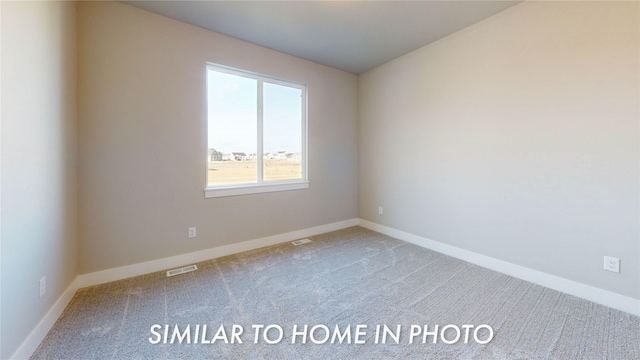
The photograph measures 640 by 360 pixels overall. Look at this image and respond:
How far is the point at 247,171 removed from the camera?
10.6 feet

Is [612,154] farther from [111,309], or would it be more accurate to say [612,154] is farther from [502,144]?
[111,309]

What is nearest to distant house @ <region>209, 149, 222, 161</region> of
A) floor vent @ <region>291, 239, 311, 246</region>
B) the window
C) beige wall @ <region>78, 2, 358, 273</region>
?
the window

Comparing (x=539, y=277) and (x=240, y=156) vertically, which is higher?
(x=240, y=156)

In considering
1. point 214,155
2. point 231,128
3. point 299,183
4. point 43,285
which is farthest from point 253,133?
point 43,285

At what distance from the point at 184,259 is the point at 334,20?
3.08 meters

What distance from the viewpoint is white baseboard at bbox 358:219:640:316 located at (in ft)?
6.36

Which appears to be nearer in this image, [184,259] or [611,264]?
[611,264]

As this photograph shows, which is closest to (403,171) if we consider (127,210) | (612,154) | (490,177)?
(490,177)

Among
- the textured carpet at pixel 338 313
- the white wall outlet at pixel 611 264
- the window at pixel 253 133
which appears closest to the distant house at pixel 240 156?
the window at pixel 253 133

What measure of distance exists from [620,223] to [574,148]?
0.67m

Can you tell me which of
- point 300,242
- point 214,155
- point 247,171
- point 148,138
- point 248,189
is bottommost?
point 300,242

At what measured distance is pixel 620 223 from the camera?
1.94 metres

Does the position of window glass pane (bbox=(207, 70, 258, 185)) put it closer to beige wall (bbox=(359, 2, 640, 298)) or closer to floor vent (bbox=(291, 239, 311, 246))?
floor vent (bbox=(291, 239, 311, 246))

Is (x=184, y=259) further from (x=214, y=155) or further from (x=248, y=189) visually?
(x=214, y=155)
